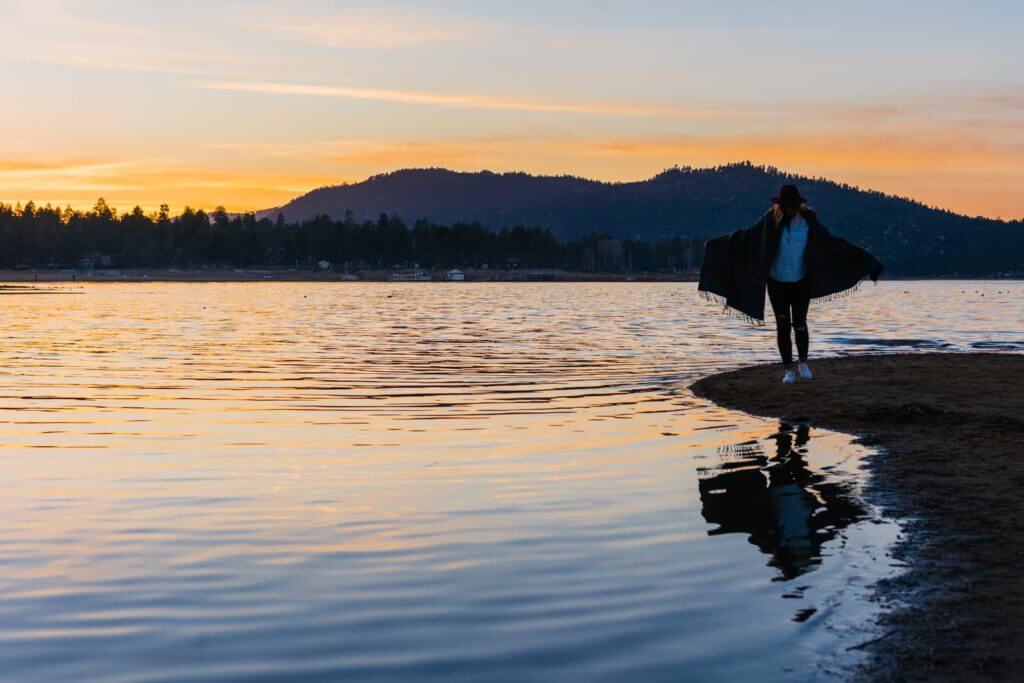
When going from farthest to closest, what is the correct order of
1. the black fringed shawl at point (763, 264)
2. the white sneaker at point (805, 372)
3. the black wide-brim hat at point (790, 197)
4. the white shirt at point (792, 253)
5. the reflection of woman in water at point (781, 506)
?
the white sneaker at point (805, 372), the black fringed shawl at point (763, 264), the white shirt at point (792, 253), the black wide-brim hat at point (790, 197), the reflection of woman in water at point (781, 506)

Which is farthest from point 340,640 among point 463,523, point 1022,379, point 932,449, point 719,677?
point 1022,379

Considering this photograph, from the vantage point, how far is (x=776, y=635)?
581 cm

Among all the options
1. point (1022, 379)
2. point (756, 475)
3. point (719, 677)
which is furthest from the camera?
point (1022, 379)

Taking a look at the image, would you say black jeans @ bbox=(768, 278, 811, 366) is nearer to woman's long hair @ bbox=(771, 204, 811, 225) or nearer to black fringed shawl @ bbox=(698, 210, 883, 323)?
black fringed shawl @ bbox=(698, 210, 883, 323)

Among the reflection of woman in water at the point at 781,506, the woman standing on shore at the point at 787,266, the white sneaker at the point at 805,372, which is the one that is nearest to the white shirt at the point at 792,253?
the woman standing on shore at the point at 787,266

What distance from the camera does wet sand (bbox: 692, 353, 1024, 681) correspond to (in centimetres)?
557

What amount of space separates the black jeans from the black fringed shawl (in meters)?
0.20

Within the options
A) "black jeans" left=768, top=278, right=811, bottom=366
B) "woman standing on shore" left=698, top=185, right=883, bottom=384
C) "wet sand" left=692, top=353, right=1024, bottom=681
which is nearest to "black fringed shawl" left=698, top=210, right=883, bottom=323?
"woman standing on shore" left=698, top=185, right=883, bottom=384

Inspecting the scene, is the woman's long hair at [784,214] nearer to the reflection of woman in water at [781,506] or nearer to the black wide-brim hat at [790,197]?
the black wide-brim hat at [790,197]

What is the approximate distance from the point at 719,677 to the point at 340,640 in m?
1.88

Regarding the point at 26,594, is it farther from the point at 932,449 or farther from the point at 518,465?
the point at 932,449

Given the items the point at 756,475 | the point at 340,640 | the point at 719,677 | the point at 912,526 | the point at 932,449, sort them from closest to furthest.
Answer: the point at 719,677 → the point at 340,640 → the point at 912,526 → the point at 756,475 → the point at 932,449

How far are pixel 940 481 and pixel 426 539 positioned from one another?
476 centimetres

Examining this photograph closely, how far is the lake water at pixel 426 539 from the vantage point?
5.63m
